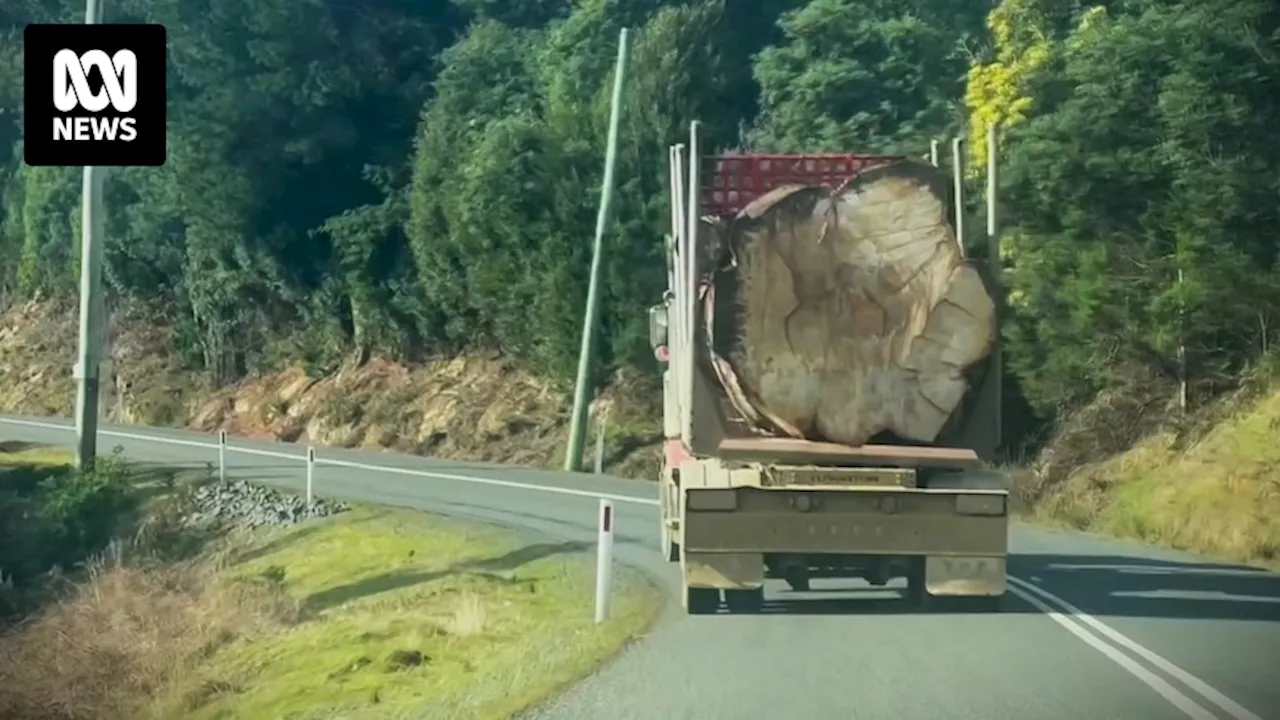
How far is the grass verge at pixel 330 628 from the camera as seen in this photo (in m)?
14.3

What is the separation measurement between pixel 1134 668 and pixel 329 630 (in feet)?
27.3

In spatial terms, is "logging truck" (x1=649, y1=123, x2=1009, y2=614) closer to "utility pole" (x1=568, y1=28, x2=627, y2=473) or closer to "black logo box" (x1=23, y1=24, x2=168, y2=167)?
"black logo box" (x1=23, y1=24, x2=168, y2=167)

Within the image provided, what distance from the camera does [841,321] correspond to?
50.1 feet

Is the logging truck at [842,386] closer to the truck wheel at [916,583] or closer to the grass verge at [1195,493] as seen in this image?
the truck wheel at [916,583]

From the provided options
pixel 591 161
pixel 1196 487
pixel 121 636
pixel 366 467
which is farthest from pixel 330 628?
pixel 591 161

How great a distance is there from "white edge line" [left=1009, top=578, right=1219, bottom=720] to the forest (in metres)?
3.50

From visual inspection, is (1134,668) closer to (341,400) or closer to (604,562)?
(604,562)

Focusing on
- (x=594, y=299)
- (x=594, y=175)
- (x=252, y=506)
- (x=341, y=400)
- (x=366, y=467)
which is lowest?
(x=252, y=506)

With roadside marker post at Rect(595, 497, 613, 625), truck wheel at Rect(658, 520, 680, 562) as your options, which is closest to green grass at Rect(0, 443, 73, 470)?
truck wheel at Rect(658, 520, 680, 562)

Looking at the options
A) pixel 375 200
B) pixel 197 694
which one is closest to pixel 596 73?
pixel 375 200

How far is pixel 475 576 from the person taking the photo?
65.8ft

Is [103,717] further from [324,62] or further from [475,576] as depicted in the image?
[324,62]

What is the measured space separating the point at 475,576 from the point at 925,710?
9.71 meters

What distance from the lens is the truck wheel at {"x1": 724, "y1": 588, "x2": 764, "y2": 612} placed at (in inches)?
630
